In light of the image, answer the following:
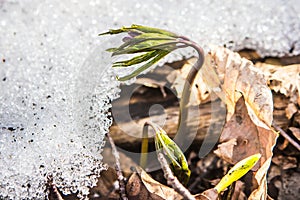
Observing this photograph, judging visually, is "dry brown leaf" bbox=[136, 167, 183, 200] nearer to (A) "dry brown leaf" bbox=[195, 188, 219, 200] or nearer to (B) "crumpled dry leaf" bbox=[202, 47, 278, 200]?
(A) "dry brown leaf" bbox=[195, 188, 219, 200]

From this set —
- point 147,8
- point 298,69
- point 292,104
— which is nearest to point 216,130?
point 292,104

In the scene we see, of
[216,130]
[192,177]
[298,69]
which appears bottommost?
[192,177]

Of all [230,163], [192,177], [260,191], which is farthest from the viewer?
[192,177]

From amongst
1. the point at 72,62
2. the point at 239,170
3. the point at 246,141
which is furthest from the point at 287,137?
the point at 72,62

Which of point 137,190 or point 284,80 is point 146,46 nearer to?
point 137,190

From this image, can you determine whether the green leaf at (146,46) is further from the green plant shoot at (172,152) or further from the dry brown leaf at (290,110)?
the dry brown leaf at (290,110)

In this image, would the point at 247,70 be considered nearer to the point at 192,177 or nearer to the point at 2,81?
the point at 192,177

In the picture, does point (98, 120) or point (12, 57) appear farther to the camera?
point (12, 57)

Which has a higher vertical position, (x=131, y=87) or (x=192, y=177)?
(x=131, y=87)
